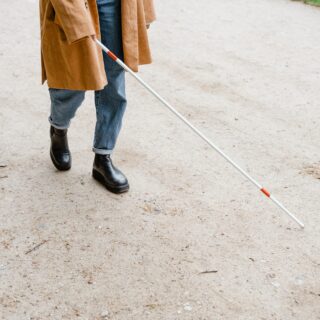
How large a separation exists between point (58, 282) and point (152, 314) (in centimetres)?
50

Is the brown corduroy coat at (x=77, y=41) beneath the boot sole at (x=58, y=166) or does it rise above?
above

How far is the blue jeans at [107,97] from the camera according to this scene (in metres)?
3.00

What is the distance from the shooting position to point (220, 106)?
15.8ft

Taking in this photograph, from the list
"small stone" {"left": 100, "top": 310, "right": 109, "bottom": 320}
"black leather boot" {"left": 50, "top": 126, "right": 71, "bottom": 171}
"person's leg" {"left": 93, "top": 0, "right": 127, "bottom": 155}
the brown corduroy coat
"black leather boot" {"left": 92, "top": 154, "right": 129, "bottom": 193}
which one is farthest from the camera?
"black leather boot" {"left": 50, "top": 126, "right": 71, "bottom": 171}

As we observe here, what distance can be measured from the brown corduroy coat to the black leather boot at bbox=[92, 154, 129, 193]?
66 centimetres

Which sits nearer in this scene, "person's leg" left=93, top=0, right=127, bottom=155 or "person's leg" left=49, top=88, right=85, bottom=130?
"person's leg" left=93, top=0, right=127, bottom=155

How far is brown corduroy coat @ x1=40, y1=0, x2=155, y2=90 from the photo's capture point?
8.85ft

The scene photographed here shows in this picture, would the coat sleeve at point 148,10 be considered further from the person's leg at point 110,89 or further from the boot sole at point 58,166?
the boot sole at point 58,166

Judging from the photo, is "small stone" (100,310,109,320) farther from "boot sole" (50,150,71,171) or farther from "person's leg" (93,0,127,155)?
"boot sole" (50,150,71,171)

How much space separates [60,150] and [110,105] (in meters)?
0.53

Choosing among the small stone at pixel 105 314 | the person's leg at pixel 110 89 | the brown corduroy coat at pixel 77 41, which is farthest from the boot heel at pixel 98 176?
the small stone at pixel 105 314

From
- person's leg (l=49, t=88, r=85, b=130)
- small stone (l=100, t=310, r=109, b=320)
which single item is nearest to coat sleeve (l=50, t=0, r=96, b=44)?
person's leg (l=49, t=88, r=85, b=130)

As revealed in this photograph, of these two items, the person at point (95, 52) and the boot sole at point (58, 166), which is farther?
the boot sole at point (58, 166)

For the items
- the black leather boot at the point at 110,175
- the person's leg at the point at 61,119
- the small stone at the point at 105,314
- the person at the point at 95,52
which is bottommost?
the small stone at the point at 105,314
